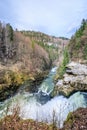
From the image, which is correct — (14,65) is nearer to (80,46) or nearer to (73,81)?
(80,46)

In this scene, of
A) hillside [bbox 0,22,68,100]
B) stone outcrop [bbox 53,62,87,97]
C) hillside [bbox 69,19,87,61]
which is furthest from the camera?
hillside [bbox 69,19,87,61]

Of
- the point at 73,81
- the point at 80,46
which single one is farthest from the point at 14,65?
the point at 73,81

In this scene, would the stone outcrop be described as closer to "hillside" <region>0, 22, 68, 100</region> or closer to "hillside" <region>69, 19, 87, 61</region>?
"hillside" <region>0, 22, 68, 100</region>

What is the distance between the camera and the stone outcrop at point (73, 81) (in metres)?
63.2

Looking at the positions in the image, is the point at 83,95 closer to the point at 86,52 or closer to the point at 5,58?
the point at 86,52

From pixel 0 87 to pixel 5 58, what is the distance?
126ft

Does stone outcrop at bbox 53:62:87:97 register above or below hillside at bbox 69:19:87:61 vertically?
below

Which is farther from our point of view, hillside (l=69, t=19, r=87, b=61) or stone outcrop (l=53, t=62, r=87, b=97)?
hillside (l=69, t=19, r=87, b=61)

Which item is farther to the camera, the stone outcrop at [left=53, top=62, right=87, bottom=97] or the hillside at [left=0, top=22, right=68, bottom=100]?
the hillside at [left=0, top=22, right=68, bottom=100]

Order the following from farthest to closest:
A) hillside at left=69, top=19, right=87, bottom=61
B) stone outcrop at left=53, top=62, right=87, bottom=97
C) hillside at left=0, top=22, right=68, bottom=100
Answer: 1. hillside at left=69, top=19, right=87, bottom=61
2. hillside at left=0, top=22, right=68, bottom=100
3. stone outcrop at left=53, top=62, right=87, bottom=97

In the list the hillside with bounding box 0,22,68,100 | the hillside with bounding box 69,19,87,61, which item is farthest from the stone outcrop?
the hillside with bounding box 69,19,87,61

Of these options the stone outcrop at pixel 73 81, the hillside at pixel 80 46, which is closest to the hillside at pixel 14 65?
the stone outcrop at pixel 73 81

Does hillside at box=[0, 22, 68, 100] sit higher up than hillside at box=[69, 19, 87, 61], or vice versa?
hillside at box=[69, 19, 87, 61]

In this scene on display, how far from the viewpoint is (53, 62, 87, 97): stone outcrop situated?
207 feet
